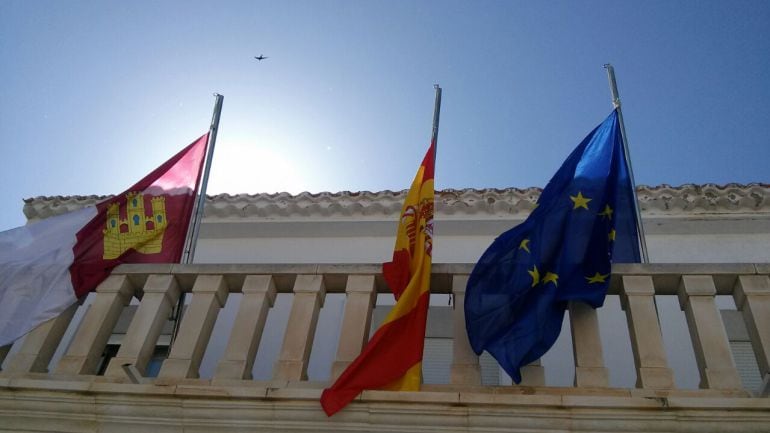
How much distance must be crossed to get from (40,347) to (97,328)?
50 cm

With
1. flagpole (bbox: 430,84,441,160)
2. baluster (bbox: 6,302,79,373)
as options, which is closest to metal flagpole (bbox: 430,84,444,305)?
flagpole (bbox: 430,84,441,160)

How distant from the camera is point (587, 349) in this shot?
5562 mm

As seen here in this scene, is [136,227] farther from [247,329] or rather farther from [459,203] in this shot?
[459,203]

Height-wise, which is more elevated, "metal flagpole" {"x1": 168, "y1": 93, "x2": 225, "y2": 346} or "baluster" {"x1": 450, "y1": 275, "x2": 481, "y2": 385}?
"metal flagpole" {"x1": 168, "y1": 93, "x2": 225, "y2": 346}

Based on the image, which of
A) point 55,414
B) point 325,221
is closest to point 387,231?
point 325,221

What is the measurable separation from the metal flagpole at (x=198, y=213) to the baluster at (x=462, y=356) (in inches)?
96.2

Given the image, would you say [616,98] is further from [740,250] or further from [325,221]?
[325,221]

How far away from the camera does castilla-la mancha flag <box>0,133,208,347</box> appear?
6707mm

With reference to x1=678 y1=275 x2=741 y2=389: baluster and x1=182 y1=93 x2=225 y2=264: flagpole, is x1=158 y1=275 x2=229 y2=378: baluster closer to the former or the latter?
x1=182 y1=93 x2=225 y2=264: flagpole

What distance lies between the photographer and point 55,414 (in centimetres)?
552

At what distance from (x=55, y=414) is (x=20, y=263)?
222 cm

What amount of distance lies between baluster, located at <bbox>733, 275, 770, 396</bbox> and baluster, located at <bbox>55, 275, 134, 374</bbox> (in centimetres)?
495

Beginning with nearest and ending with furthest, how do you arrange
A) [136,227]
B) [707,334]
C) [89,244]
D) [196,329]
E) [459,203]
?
1. [707,334]
2. [196,329]
3. [89,244]
4. [136,227]
5. [459,203]

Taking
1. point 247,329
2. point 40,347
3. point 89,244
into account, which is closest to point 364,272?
point 247,329
